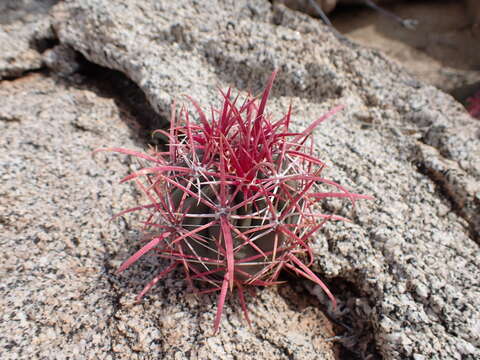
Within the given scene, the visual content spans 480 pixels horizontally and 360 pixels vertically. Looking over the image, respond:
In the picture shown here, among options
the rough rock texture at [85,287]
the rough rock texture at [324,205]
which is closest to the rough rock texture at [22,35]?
the rough rock texture at [324,205]

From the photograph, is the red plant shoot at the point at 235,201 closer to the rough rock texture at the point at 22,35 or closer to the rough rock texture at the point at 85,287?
the rough rock texture at the point at 85,287

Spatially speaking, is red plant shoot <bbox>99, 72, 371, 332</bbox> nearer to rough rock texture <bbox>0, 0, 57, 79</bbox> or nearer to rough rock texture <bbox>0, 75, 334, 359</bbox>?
rough rock texture <bbox>0, 75, 334, 359</bbox>

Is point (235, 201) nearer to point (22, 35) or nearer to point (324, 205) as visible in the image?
point (324, 205)

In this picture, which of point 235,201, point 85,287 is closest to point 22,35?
point 85,287

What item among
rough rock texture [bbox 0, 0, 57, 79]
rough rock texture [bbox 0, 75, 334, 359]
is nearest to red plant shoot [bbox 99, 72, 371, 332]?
rough rock texture [bbox 0, 75, 334, 359]

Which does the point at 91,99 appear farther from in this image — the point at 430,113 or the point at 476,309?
the point at 476,309

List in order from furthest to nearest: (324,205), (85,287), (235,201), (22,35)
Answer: (22,35), (324,205), (85,287), (235,201)
